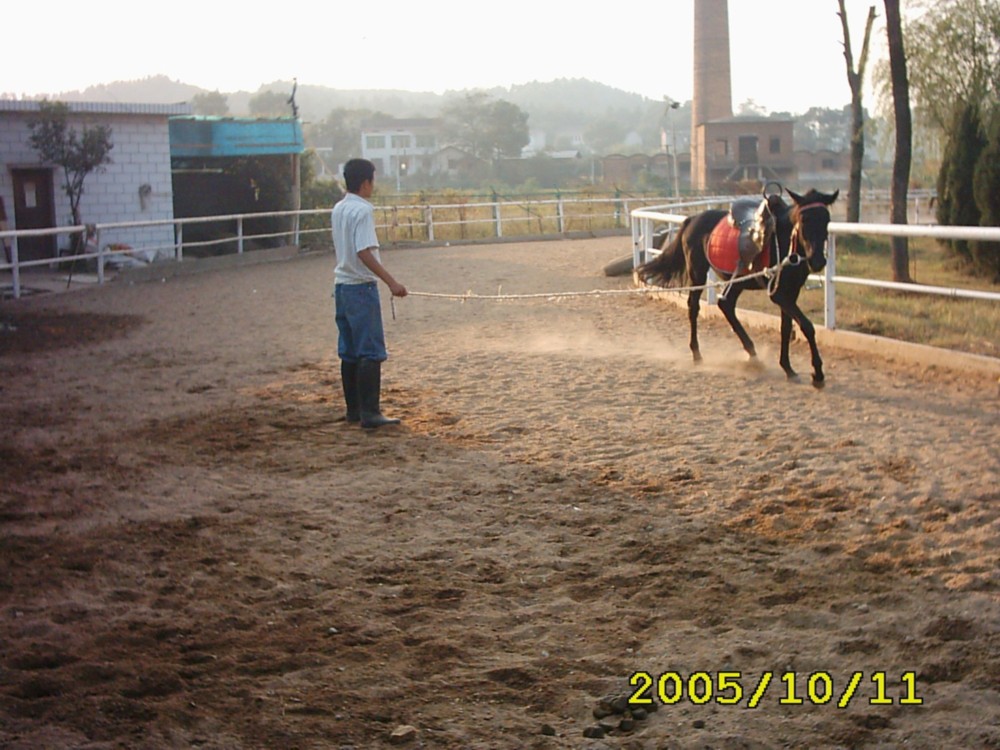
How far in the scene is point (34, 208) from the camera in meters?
24.5

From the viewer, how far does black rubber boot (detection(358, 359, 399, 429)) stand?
7934 mm

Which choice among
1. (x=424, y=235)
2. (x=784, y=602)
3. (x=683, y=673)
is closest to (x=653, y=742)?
(x=683, y=673)

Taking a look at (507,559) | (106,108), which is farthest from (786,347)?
(106,108)

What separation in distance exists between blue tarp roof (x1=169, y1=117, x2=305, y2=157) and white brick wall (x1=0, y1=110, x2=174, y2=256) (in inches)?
113

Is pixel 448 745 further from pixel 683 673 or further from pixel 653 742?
pixel 683 673

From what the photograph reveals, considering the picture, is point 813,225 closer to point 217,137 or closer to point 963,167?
point 963,167

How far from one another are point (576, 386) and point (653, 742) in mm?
5922

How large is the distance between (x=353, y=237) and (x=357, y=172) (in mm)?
458

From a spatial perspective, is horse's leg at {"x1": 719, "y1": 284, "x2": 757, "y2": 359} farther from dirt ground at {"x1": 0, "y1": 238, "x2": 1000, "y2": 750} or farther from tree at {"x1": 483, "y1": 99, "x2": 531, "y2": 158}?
tree at {"x1": 483, "y1": 99, "x2": 531, "y2": 158}

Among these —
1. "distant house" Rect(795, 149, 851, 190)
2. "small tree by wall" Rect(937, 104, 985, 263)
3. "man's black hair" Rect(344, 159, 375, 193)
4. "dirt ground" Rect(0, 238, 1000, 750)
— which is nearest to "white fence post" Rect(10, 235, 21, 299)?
"dirt ground" Rect(0, 238, 1000, 750)

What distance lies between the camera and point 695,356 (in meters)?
10.6

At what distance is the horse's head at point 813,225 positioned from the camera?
8977 millimetres

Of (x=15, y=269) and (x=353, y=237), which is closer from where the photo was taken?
(x=353, y=237)
